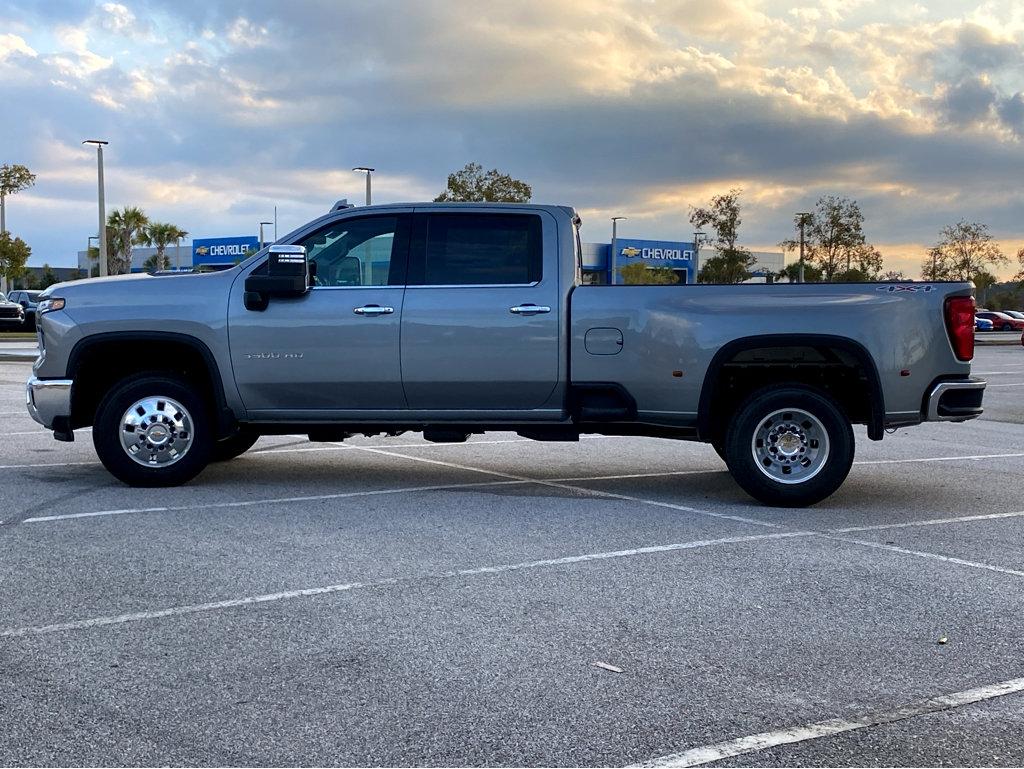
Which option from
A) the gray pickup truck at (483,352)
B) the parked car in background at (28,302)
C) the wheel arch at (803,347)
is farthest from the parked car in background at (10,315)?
the wheel arch at (803,347)

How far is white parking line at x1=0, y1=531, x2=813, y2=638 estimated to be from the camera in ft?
17.0

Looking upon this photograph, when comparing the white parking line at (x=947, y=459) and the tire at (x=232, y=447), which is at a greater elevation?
the tire at (x=232, y=447)

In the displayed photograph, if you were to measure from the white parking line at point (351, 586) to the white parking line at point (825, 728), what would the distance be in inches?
97.7

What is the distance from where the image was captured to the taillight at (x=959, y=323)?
27.4 ft

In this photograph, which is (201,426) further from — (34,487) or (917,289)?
(917,289)

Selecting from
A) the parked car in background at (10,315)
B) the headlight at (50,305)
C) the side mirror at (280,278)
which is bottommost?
the parked car in background at (10,315)

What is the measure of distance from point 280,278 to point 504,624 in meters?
4.14

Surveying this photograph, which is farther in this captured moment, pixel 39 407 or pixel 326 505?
pixel 39 407

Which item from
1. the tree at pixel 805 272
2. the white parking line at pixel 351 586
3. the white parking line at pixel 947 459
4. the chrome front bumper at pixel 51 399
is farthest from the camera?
the tree at pixel 805 272

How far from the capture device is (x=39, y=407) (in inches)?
358

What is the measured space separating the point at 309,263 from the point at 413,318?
2.96 feet

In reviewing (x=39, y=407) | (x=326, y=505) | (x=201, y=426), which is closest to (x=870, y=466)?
(x=326, y=505)

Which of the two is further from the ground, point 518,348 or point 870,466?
point 518,348

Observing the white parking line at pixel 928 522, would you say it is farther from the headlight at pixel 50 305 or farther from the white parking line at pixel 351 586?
the headlight at pixel 50 305
